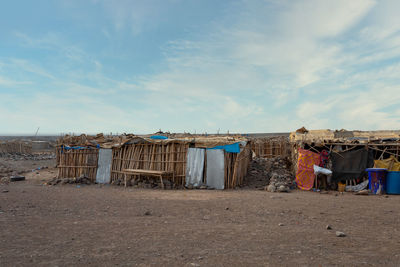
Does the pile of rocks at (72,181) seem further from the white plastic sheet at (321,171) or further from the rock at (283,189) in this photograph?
the white plastic sheet at (321,171)

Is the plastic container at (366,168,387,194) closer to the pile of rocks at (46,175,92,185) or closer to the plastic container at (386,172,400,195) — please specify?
the plastic container at (386,172,400,195)

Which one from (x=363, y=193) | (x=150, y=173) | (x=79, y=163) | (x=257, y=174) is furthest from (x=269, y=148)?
(x=79, y=163)

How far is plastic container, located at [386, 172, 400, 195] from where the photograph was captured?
11.8m

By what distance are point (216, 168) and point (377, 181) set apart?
21.0ft

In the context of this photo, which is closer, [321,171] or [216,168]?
[321,171]

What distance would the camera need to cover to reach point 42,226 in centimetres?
645

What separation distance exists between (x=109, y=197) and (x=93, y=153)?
514 centimetres

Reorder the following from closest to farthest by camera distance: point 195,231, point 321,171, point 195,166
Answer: point 195,231 → point 321,171 → point 195,166

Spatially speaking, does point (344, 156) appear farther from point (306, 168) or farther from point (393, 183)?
point (393, 183)

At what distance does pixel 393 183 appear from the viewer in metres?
11.8

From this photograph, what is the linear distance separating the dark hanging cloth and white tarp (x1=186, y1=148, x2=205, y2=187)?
5761 millimetres

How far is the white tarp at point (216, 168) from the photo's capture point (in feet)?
42.7

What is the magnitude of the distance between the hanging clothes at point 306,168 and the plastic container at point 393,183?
272cm

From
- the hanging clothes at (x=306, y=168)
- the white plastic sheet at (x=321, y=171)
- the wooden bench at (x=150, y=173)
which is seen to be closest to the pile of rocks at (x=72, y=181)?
the wooden bench at (x=150, y=173)
